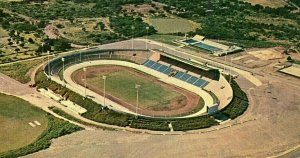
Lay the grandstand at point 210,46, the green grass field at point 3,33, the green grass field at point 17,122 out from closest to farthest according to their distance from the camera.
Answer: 1. the green grass field at point 17,122
2. the grandstand at point 210,46
3. the green grass field at point 3,33

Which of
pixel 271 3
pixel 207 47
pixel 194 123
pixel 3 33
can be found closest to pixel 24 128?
pixel 194 123

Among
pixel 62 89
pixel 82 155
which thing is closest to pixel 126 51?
pixel 62 89

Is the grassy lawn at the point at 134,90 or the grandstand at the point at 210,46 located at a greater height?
the grandstand at the point at 210,46

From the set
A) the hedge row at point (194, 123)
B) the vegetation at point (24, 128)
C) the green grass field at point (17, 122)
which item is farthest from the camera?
the hedge row at point (194, 123)

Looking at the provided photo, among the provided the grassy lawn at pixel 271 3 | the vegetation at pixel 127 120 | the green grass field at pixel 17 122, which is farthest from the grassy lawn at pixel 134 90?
the grassy lawn at pixel 271 3

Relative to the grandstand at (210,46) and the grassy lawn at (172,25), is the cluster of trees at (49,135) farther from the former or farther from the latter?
the grassy lawn at (172,25)

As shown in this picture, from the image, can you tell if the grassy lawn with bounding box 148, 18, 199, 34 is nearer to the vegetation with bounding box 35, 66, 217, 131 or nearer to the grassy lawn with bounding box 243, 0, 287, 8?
the grassy lawn with bounding box 243, 0, 287, 8

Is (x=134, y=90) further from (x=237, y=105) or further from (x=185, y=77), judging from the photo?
(x=237, y=105)

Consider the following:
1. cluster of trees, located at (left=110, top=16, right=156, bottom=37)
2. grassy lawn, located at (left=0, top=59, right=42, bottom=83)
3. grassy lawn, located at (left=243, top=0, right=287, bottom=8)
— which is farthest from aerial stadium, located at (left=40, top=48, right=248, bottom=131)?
grassy lawn, located at (left=243, top=0, right=287, bottom=8)
